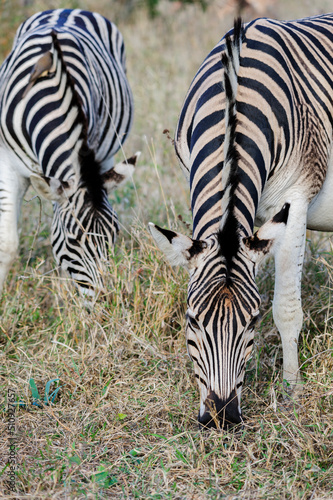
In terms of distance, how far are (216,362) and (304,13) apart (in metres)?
10.4

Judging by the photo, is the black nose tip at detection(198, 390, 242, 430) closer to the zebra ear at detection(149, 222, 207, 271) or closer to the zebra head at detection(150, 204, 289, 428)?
the zebra head at detection(150, 204, 289, 428)

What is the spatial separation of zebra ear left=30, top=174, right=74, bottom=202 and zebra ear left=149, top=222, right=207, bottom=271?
1.61 metres

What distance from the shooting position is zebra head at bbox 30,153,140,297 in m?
4.43

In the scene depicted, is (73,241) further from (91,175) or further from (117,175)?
(117,175)

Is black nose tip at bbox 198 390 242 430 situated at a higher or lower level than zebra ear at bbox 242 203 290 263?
lower

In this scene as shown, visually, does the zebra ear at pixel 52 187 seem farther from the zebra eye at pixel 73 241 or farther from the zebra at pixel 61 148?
the zebra eye at pixel 73 241

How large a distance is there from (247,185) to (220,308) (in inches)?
30.9

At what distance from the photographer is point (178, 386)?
3.78 meters

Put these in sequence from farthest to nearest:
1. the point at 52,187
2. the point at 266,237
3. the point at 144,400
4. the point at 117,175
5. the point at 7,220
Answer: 1. the point at 7,220
2. the point at 117,175
3. the point at 52,187
4. the point at 144,400
5. the point at 266,237

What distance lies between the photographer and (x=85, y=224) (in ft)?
14.6

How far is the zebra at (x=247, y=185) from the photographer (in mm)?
2959

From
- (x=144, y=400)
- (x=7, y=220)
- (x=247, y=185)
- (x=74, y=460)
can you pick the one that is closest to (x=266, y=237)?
(x=247, y=185)

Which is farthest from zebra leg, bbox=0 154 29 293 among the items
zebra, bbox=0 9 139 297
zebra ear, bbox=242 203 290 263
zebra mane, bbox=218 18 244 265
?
zebra ear, bbox=242 203 290 263

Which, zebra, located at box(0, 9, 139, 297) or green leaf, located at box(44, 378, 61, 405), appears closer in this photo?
green leaf, located at box(44, 378, 61, 405)
